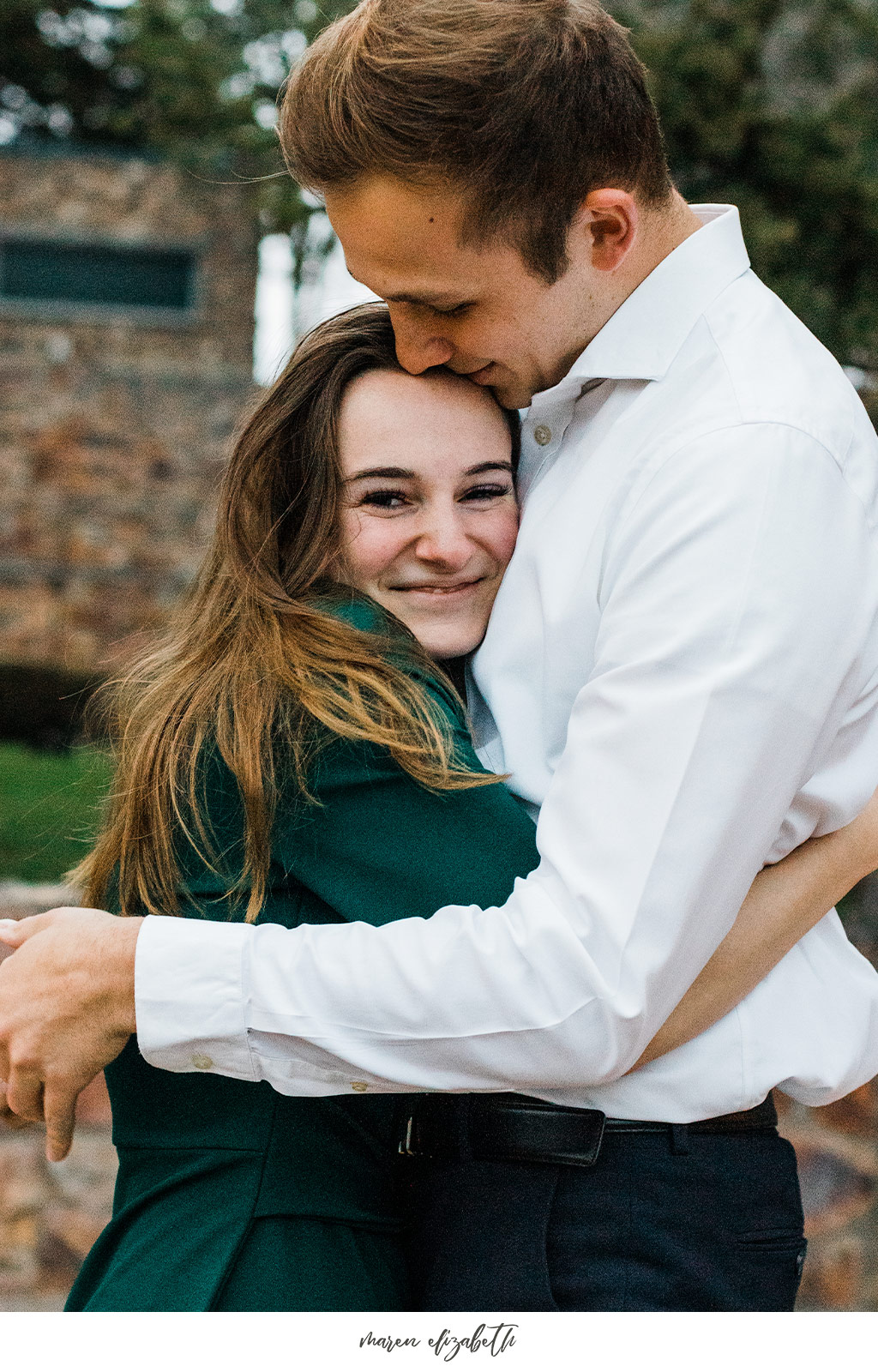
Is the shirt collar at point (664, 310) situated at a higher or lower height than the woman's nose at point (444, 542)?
higher

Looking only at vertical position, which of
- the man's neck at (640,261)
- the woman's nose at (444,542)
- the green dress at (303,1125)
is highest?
the man's neck at (640,261)

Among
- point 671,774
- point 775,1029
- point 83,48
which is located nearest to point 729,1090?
point 775,1029

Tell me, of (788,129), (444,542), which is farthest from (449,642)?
(788,129)

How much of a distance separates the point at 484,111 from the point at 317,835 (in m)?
0.87

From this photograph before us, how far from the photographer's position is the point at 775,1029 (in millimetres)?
1596

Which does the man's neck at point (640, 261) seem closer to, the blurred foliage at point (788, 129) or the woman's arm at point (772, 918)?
the woman's arm at point (772, 918)

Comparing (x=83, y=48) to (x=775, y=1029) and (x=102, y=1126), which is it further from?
(x=775, y=1029)

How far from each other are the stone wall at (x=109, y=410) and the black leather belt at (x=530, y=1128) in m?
8.07

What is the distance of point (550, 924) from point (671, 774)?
0.64 ft

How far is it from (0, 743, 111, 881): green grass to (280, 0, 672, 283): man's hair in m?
2.89

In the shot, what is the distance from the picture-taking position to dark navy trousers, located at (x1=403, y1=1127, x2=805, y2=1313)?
154 cm

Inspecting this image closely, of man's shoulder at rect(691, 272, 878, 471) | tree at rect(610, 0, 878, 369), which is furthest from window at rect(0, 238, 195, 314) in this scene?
man's shoulder at rect(691, 272, 878, 471)

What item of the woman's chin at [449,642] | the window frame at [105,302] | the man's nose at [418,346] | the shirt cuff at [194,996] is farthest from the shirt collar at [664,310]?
the window frame at [105,302]

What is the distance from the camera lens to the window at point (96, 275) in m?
10.1
